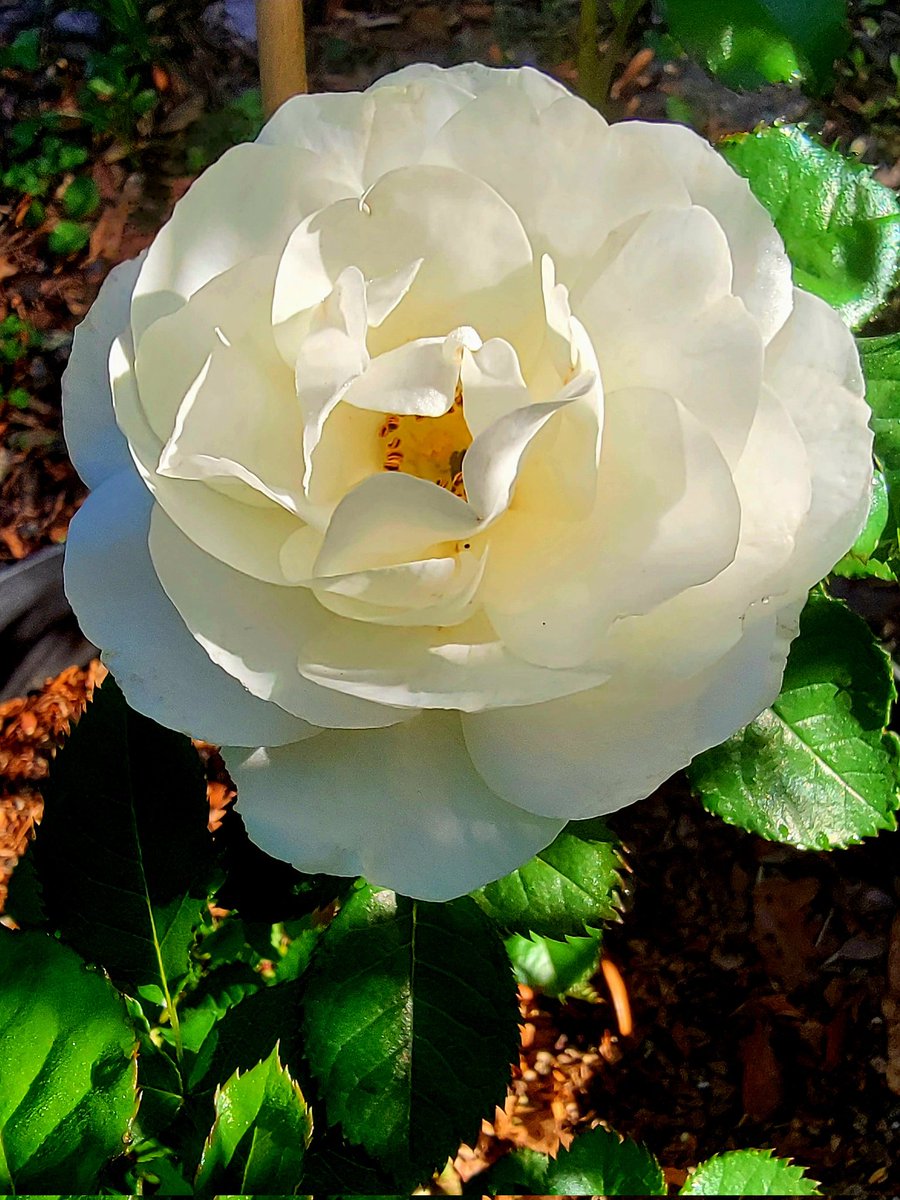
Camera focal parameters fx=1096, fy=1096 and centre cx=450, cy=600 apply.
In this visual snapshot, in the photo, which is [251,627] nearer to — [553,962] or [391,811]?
[391,811]

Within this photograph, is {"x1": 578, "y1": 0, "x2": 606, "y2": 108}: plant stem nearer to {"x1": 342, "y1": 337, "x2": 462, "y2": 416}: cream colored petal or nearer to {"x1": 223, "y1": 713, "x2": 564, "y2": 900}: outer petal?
{"x1": 342, "y1": 337, "x2": 462, "y2": 416}: cream colored petal

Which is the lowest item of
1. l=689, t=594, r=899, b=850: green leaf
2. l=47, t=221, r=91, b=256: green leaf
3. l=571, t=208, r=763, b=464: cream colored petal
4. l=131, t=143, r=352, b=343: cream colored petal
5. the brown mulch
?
the brown mulch

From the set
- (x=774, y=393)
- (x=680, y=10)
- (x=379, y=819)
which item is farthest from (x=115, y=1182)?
(x=680, y=10)

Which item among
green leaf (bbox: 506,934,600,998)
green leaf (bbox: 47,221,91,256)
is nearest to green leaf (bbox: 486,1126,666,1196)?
green leaf (bbox: 506,934,600,998)

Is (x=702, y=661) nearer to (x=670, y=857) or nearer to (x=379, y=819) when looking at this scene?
(x=379, y=819)

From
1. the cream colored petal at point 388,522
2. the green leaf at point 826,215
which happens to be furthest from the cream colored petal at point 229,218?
the green leaf at point 826,215

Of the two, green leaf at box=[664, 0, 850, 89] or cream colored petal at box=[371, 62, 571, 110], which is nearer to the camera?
cream colored petal at box=[371, 62, 571, 110]

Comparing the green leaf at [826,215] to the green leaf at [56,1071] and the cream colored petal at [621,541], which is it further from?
the green leaf at [56,1071]
